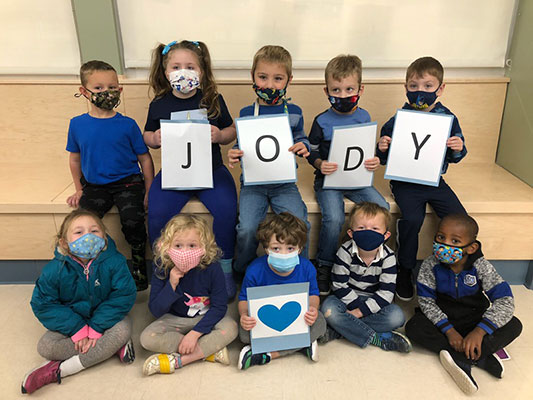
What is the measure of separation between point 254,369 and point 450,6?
2395 millimetres

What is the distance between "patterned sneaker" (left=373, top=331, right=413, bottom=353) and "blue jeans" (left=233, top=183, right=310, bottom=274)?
0.53m

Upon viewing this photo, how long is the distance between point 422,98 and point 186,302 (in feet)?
4.95

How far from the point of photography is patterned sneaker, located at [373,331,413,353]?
191 centimetres

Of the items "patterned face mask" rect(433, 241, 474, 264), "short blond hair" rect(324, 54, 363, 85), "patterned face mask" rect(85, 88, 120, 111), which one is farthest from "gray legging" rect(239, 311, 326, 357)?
"patterned face mask" rect(85, 88, 120, 111)

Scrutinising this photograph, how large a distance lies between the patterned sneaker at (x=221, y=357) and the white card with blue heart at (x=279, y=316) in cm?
13

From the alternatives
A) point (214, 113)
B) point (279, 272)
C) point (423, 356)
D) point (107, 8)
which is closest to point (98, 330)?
point (279, 272)

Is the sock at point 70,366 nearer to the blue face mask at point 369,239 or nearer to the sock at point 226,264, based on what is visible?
the sock at point 226,264

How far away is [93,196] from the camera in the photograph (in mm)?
2188

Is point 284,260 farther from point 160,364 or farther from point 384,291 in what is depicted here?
point 160,364

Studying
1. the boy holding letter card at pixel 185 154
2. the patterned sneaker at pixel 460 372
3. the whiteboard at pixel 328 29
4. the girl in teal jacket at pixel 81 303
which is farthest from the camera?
the whiteboard at pixel 328 29

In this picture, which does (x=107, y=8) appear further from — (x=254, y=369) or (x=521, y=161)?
(x=521, y=161)

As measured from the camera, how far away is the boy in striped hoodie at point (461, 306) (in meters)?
1.81

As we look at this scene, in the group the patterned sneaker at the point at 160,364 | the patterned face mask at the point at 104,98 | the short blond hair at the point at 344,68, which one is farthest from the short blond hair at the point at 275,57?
the patterned sneaker at the point at 160,364

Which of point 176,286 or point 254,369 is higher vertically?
point 176,286
